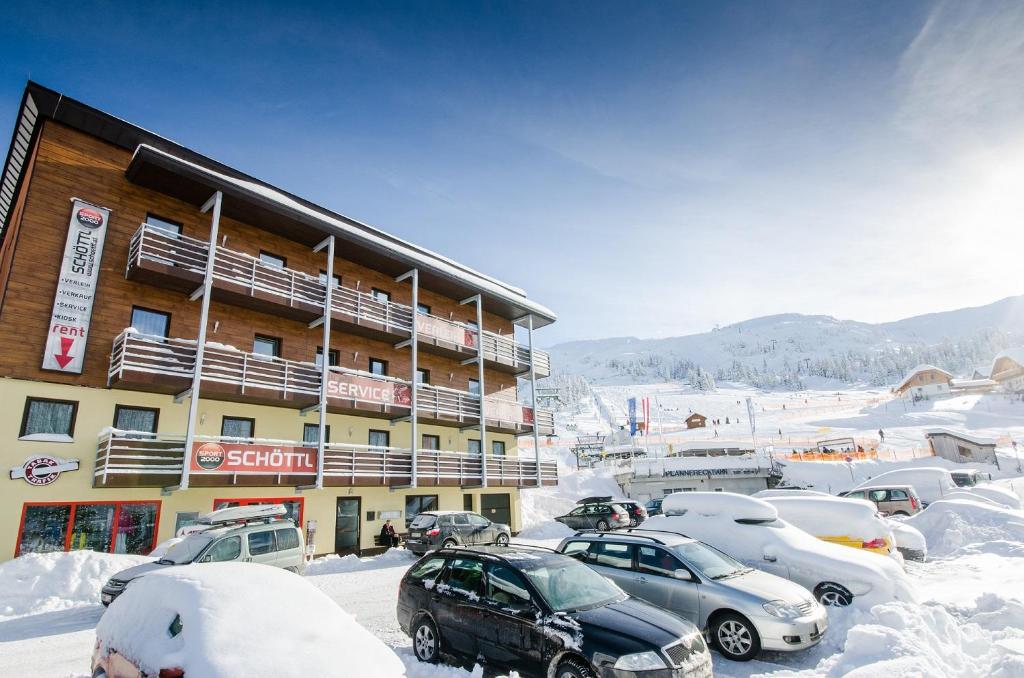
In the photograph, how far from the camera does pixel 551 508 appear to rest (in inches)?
1490

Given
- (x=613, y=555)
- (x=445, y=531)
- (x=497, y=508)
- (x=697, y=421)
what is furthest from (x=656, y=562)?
(x=697, y=421)

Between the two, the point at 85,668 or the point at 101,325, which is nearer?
the point at 85,668

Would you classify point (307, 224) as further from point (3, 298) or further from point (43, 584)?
point (43, 584)

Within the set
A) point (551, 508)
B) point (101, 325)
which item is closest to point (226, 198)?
point (101, 325)

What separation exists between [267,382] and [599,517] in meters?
15.7

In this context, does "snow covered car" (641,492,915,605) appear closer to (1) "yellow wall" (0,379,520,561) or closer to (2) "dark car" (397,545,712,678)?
(2) "dark car" (397,545,712,678)

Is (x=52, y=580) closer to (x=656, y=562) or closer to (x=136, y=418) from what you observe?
(x=136, y=418)

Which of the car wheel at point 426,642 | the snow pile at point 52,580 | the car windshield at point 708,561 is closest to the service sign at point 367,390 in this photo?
the snow pile at point 52,580

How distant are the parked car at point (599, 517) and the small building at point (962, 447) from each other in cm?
3844

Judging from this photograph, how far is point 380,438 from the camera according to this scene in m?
23.2

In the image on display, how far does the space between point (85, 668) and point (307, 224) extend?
16.3 metres

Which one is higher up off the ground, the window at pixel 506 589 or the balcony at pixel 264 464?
the balcony at pixel 264 464

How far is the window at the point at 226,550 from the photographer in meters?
11.2

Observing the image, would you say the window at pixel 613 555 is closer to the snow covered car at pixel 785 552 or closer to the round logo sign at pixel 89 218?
the snow covered car at pixel 785 552
